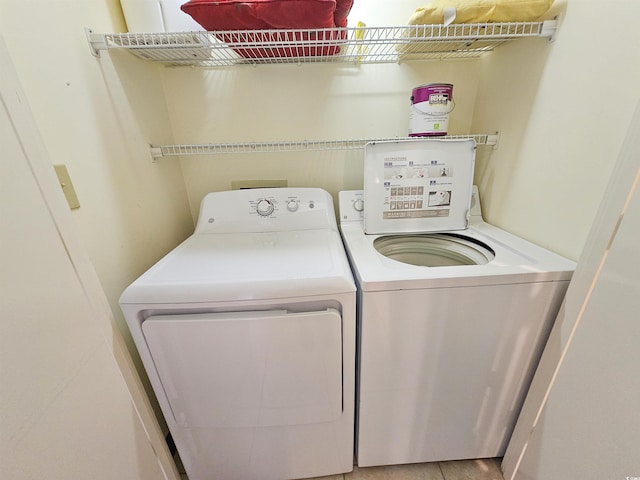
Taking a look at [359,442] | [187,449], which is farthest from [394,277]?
[187,449]

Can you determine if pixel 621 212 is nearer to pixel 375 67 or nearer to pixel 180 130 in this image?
pixel 375 67

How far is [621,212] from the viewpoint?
643 mm

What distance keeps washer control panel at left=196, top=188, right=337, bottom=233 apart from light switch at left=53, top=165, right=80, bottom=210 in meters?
0.51

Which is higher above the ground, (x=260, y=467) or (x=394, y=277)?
(x=394, y=277)

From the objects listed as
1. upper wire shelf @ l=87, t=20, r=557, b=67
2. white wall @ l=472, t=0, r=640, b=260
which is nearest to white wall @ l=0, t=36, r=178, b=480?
upper wire shelf @ l=87, t=20, r=557, b=67

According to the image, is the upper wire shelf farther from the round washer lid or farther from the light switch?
the round washer lid

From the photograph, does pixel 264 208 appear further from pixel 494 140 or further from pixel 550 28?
pixel 550 28

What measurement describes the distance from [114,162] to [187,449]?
1210mm

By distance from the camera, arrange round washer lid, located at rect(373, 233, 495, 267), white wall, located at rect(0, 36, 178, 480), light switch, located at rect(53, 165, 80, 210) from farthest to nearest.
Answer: round washer lid, located at rect(373, 233, 495, 267), light switch, located at rect(53, 165, 80, 210), white wall, located at rect(0, 36, 178, 480)

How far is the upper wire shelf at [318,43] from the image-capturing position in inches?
37.1

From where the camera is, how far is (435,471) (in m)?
1.17

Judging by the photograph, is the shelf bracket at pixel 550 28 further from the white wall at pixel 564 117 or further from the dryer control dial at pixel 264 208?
the dryer control dial at pixel 264 208

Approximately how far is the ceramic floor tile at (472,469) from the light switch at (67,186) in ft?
6.10

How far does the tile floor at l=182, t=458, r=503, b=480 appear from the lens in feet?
3.77
